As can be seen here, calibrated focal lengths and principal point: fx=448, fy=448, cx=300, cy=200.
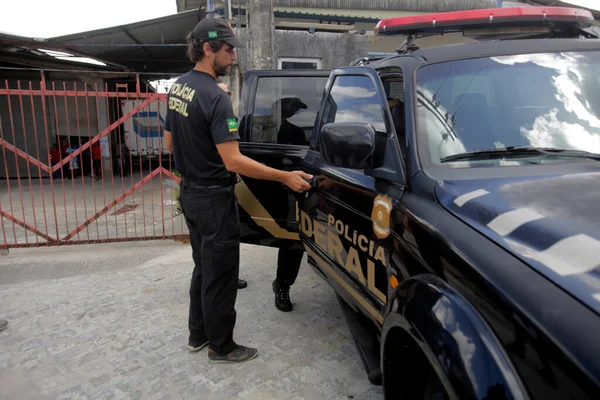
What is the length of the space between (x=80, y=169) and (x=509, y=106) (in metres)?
13.6

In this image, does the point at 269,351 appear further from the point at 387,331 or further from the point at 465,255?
the point at 465,255

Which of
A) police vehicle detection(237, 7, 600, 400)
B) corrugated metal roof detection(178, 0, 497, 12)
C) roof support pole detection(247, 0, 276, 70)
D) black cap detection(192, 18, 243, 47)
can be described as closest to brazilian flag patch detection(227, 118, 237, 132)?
black cap detection(192, 18, 243, 47)

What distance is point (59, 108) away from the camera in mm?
12922

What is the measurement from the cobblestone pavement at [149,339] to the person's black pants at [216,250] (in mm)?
294

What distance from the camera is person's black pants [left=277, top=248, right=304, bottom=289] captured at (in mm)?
3705

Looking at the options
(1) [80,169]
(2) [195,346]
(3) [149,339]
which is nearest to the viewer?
(2) [195,346]

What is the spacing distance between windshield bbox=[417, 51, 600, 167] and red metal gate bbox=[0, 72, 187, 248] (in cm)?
449

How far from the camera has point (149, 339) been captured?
3359 millimetres

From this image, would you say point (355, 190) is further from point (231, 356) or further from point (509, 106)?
point (231, 356)

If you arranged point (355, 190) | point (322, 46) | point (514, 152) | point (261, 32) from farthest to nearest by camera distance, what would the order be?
point (322, 46) → point (261, 32) → point (355, 190) → point (514, 152)

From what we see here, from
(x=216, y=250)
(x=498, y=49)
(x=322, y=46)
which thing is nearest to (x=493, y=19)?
(x=498, y=49)

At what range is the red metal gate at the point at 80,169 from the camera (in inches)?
269

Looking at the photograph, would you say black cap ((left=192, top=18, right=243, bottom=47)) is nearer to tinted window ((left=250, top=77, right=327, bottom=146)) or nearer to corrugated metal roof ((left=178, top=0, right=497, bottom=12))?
tinted window ((left=250, top=77, right=327, bottom=146))

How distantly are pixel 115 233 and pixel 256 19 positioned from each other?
3.66 meters
